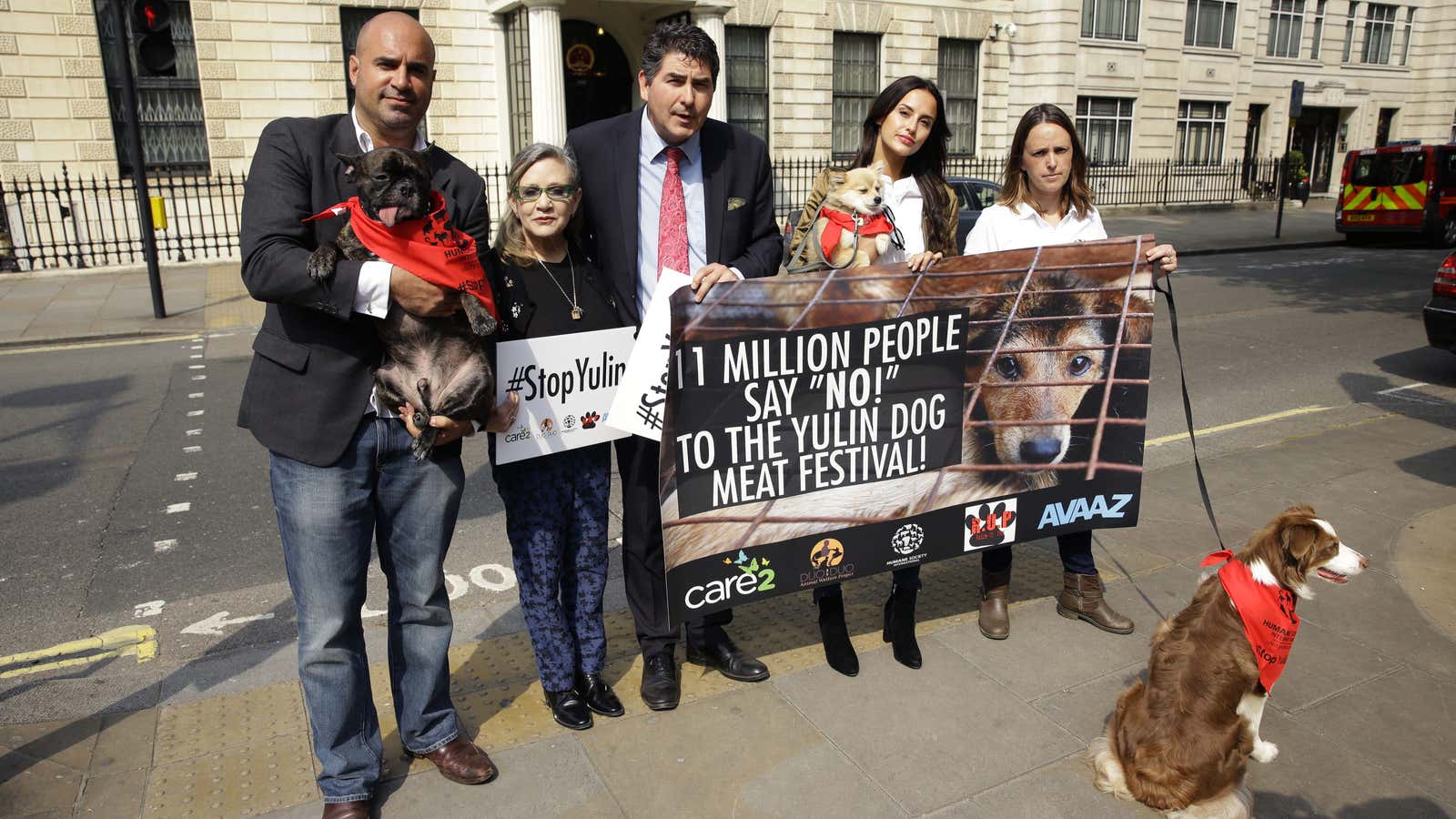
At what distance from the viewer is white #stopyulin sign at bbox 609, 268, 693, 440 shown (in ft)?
10.1

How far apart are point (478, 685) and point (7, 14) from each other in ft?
63.2

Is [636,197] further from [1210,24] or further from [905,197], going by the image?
[1210,24]

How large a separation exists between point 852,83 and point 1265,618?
78.8 ft

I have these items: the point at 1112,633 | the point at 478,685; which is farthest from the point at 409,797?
the point at 1112,633

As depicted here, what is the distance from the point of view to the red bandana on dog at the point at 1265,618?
8.70 feet

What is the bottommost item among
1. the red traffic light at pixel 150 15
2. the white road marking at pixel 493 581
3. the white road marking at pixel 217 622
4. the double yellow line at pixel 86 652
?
the white road marking at pixel 493 581

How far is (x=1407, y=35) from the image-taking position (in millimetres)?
36344

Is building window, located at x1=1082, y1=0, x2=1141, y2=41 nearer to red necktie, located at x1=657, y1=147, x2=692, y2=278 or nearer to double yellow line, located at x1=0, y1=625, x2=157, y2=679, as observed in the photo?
red necktie, located at x1=657, y1=147, x2=692, y2=278

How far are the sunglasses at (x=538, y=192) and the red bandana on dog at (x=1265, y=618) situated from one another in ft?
7.63

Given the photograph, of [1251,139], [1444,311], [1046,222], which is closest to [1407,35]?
[1251,139]

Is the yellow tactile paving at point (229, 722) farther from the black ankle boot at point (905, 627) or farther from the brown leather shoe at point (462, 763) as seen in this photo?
the black ankle boot at point (905, 627)

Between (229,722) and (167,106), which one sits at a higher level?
(167,106)

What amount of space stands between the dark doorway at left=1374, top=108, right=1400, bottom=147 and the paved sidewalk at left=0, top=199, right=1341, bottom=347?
63.2ft

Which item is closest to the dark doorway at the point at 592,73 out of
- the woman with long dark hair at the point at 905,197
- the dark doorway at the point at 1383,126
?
the woman with long dark hair at the point at 905,197
